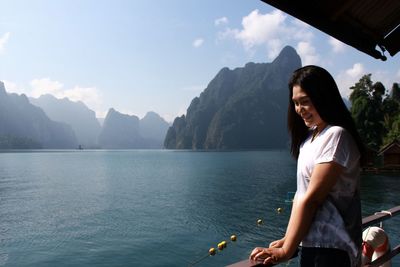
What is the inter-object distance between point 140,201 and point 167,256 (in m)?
19.5

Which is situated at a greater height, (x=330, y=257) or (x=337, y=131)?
(x=337, y=131)

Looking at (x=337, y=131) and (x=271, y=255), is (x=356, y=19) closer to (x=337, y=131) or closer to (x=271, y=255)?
(x=337, y=131)

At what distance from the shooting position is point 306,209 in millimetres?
1808

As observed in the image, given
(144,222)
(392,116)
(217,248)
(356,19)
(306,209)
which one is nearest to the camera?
(306,209)

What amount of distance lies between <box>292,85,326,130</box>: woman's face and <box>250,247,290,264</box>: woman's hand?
72cm

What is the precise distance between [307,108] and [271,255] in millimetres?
840

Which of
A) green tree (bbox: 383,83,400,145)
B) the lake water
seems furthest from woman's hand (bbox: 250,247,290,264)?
green tree (bbox: 383,83,400,145)

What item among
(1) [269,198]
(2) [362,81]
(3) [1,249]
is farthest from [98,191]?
(2) [362,81]

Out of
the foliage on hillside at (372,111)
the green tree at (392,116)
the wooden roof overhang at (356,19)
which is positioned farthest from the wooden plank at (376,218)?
the foliage on hillside at (372,111)

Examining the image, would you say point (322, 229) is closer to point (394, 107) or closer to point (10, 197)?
point (10, 197)

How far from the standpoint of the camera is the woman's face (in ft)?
6.65

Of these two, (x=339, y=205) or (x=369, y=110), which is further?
(x=369, y=110)

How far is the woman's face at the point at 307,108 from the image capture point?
2.03 m

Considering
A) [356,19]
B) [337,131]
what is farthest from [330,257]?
[356,19]
